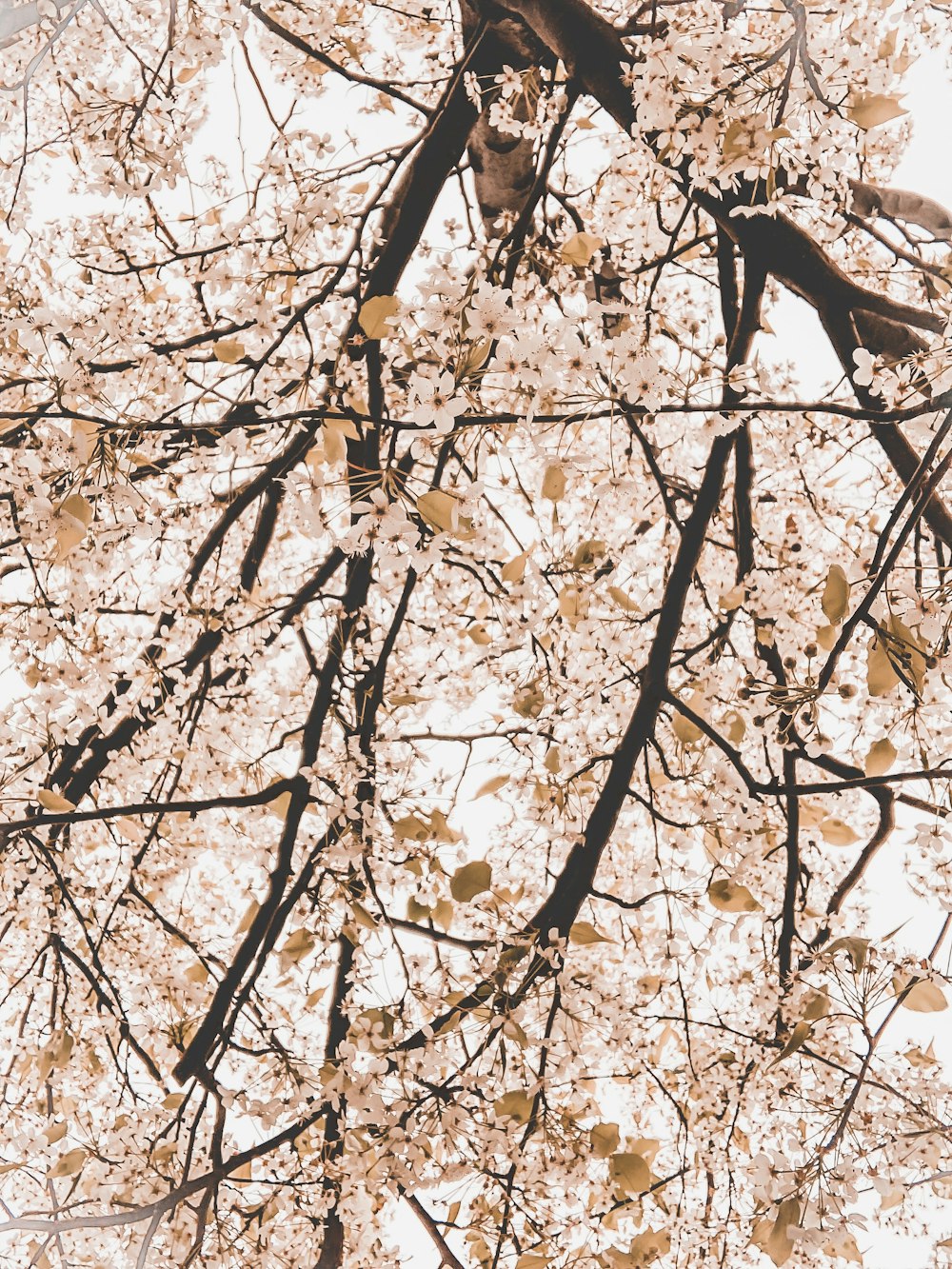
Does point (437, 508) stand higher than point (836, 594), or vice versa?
point (437, 508)

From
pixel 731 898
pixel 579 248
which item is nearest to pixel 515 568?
pixel 579 248

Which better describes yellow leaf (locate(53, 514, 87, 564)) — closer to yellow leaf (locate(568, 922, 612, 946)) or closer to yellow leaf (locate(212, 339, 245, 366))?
yellow leaf (locate(212, 339, 245, 366))

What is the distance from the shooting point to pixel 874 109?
1236 mm

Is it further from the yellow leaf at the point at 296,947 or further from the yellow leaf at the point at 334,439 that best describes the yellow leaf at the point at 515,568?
the yellow leaf at the point at 296,947

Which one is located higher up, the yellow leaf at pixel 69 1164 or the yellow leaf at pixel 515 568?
the yellow leaf at pixel 515 568

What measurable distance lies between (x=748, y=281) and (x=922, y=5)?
51 centimetres

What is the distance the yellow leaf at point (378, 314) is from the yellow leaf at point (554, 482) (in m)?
0.29

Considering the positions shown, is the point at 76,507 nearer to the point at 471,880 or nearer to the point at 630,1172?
the point at 471,880

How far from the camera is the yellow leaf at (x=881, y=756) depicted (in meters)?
1.29

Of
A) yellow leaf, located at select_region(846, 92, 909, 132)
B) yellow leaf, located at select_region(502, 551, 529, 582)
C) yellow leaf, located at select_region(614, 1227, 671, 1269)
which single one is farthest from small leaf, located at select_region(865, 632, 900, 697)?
yellow leaf, located at select_region(614, 1227, 671, 1269)

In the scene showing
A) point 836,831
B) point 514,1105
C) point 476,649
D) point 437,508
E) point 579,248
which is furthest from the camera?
point 476,649

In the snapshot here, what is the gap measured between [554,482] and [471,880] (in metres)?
0.60

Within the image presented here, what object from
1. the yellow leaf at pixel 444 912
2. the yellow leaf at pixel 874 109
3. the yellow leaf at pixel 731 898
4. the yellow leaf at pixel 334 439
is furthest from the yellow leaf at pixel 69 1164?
the yellow leaf at pixel 874 109

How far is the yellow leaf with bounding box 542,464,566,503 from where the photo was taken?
48.8 inches
